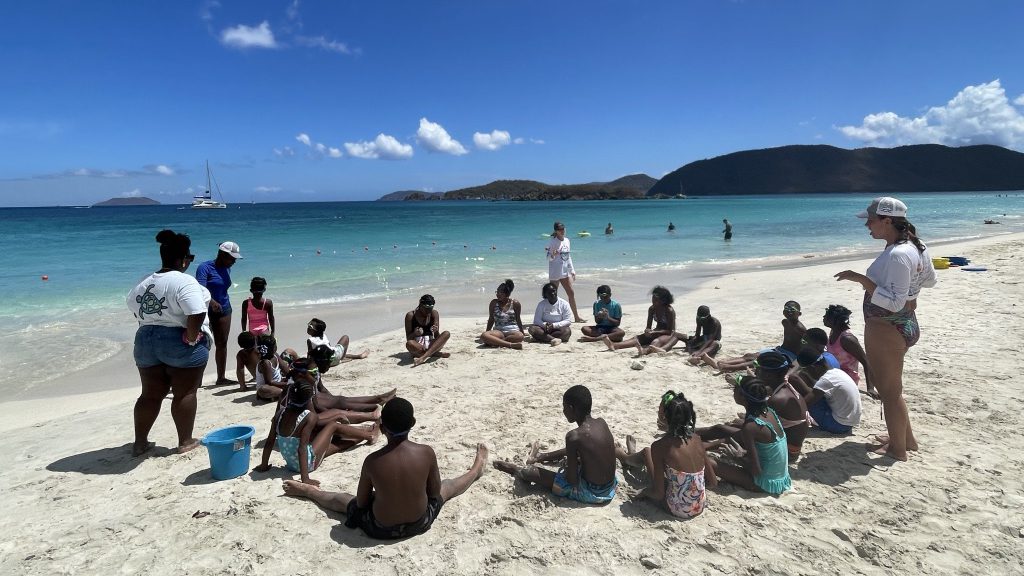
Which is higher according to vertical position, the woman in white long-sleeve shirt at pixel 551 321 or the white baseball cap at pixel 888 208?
the white baseball cap at pixel 888 208

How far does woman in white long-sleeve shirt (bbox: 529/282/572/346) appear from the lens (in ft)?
27.2

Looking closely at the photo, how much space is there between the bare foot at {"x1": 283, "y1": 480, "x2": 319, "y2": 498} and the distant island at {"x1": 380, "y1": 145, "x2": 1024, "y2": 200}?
132m

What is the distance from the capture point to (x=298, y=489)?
13.0 feet

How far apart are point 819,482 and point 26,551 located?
5499mm

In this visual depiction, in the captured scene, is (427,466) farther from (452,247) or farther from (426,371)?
(452,247)

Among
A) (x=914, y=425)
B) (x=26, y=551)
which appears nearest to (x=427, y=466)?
(x=26, y=551)

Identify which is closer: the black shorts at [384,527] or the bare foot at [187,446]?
the black shorts at [384,527]

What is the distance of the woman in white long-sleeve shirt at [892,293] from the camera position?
12.7 feet

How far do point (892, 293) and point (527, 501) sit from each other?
3.08 m

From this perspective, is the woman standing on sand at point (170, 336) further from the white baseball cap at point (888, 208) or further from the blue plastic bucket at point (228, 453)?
the white baseball cap at point (888, 208)

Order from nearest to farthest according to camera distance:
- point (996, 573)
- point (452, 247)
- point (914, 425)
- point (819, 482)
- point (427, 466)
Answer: point (996, 573), point (427, 466), point (819, 482), point (914, 425), point (452, 247)

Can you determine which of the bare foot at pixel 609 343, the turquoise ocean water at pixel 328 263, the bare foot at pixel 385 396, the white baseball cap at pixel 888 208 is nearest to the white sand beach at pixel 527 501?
the bare foot at pixel 385 396

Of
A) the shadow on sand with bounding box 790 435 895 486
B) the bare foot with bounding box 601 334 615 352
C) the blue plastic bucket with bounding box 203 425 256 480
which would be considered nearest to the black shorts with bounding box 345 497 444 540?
the blue plastic bucket with bounding box 203 425 256 480

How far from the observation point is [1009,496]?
374cm
